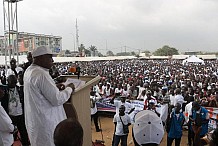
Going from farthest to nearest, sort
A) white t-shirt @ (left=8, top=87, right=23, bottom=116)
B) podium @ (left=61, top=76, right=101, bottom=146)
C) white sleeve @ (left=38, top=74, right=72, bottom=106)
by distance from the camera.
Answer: white t-shirt @ (left=8, top=87, right=23, bottom=116)
podium @ (left=61, top=76, right=101, bottom=146)
white sleeve @ (left=38, top=74, right=72, bottom=106)

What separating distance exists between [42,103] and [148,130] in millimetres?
1108

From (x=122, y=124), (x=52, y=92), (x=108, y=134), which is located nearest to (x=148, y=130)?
(x=52, y=92)

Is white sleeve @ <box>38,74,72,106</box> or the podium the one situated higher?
white sleeve @ <box>38,74,72,106</box>

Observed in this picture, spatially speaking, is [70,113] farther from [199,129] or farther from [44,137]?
[199,129]

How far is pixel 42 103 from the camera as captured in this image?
2.54 m

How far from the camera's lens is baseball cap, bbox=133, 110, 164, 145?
6.21 feet

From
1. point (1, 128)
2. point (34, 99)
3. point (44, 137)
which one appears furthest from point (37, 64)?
point (1, 128)

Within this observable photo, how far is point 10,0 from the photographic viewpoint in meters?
9.61

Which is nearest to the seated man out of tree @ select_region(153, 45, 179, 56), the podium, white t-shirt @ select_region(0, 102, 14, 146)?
the podium

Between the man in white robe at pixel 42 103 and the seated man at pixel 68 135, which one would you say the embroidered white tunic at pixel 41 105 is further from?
the seated man at pixel 68 135

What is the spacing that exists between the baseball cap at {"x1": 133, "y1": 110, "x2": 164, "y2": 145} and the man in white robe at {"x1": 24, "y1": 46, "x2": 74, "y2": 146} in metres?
0.81

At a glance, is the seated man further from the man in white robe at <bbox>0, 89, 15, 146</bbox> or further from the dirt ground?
the dirt ground

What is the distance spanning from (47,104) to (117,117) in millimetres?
3725

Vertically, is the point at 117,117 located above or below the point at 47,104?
below
